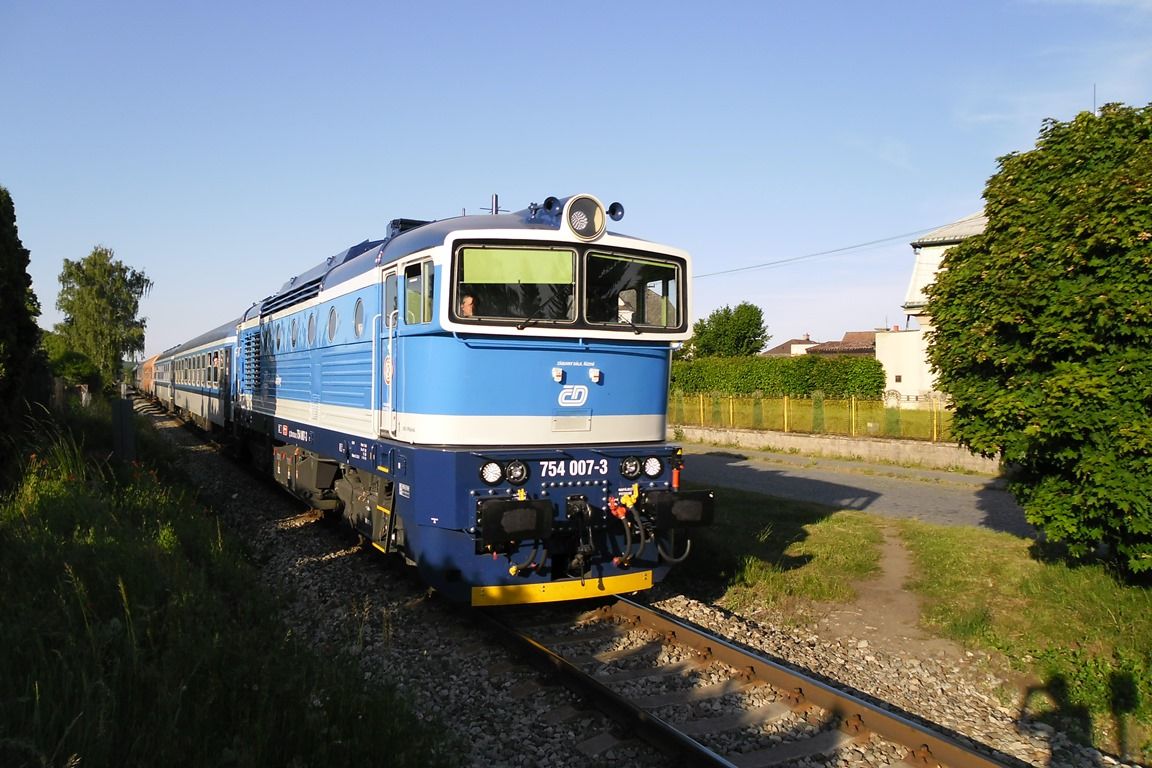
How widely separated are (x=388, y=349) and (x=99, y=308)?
5373cm

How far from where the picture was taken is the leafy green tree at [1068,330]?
618 cm

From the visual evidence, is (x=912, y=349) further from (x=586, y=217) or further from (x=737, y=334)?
(x=586, y=217)

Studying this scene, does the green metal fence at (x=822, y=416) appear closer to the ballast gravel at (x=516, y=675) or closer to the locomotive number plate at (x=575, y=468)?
the ballast gravel at (x=516, y=675)

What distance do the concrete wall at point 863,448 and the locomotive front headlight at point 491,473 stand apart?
44.6 ft

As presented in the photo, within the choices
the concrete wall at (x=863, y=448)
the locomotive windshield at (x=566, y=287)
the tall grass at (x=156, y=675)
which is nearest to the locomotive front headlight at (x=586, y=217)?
the locomotive windshield at (x=566, y=287)

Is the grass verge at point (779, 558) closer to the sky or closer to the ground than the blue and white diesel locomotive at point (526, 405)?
closer to the ground

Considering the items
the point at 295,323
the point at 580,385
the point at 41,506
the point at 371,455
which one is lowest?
the point at 41,506

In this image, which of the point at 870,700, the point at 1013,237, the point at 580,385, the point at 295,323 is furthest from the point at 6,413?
the point at 1013,237

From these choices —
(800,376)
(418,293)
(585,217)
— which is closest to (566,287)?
(585,217)

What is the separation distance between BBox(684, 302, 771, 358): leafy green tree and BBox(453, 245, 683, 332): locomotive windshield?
53566 millimetres

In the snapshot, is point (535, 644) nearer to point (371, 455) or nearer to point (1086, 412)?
point (371, 455)

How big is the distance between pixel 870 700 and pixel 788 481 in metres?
12.2

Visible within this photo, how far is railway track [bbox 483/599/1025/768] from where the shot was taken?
4469 mm

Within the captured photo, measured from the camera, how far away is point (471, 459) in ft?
20.0
